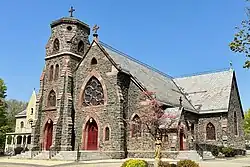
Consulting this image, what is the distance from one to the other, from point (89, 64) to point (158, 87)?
9462mm

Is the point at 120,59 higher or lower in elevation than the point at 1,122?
higher

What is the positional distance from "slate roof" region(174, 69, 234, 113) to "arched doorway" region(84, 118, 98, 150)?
632 inches

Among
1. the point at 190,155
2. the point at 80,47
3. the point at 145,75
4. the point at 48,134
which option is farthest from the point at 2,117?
the point at 190,155

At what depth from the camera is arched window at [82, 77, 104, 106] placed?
33281 millimetres

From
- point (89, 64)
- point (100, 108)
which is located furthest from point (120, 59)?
point (100, 108)

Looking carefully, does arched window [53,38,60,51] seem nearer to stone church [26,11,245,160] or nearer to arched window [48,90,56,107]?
stone church [26,11,245,160]

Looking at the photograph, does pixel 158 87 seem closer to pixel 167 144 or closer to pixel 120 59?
pixel 120 59

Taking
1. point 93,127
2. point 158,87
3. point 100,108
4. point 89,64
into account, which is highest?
point 89,64

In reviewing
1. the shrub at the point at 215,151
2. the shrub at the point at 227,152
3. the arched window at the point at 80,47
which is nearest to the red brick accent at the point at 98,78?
the arched window at the point at 80,47

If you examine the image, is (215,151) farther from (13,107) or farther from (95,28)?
(13,107)

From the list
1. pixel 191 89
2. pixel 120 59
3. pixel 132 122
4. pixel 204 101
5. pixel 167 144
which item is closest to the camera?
pixel 167 144

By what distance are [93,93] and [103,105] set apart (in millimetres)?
2477

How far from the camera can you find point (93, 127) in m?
33.4

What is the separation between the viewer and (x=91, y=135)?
1314 inches
